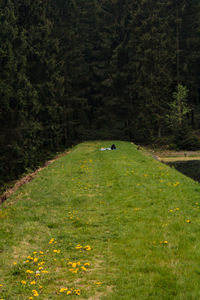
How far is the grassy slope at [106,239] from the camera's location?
5598 millimetres

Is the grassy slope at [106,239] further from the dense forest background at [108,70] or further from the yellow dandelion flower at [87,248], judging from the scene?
the dense forest background at [108,70]

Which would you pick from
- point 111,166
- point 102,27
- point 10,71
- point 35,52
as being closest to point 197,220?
point 111,166

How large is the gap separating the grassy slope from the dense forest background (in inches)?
723

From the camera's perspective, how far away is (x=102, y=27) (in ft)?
168

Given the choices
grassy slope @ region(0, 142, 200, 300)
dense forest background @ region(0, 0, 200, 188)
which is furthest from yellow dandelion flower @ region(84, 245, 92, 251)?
dense forest background @ region(0, 0, 200, 188)

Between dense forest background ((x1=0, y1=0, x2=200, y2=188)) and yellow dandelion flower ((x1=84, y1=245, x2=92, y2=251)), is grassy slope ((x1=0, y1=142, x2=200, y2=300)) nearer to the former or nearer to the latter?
yellow dandelion flower ((x1=84, y1=245, x2=92, y2=251))

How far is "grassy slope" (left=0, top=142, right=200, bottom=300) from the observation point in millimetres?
5598

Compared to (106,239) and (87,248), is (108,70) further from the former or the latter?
(87,248)

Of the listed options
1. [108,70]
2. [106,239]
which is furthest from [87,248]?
[108,70]

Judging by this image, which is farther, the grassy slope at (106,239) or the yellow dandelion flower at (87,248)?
the yellow dandelion flower at (87,248)

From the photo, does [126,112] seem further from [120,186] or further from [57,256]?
[57,256]

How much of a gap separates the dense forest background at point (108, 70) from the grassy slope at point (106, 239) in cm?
1837

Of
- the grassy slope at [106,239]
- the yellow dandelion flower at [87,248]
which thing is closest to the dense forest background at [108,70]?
the grassy slope at [106,239]

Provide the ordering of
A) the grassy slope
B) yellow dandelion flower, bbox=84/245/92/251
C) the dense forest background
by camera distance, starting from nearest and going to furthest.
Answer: the grassy slope → yellow dandelion flower, bbox=84/245/92/251 → the dense forest background
